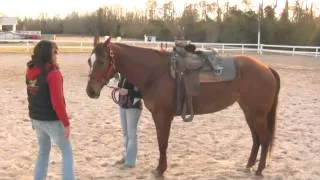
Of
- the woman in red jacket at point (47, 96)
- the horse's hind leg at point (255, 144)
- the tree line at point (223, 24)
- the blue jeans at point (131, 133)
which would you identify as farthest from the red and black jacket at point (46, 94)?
the tree line at point (223, 24)

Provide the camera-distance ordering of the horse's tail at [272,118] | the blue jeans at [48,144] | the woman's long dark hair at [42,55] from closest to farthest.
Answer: the woman's long dark hair at [42,55] < the blue jeans at [48,144] < the horse's tail at [272,118]

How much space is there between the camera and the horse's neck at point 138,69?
587 cm

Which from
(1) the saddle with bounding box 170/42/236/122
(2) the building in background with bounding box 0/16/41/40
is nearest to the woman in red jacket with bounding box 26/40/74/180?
(1) the saddle with bounding box 170/42/236/122

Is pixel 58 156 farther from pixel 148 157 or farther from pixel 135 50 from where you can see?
pixel 135 50

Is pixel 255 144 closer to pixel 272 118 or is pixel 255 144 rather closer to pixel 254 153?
pixel 254 153

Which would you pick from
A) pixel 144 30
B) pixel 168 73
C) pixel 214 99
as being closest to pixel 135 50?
pixel 168 73

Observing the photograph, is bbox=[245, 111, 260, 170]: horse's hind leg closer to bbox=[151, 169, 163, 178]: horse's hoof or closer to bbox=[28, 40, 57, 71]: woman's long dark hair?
bbox=[151, 169, 163, 178]: horse's hoof

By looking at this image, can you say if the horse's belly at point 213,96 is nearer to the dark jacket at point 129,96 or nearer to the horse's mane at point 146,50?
the horse's mane at point 146,50

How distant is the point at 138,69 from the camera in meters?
5.88

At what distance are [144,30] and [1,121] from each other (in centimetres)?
5667

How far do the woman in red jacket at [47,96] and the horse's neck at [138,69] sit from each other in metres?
1.38

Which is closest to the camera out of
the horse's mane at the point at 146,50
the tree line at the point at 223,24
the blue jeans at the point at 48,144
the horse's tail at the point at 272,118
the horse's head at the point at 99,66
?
the blue jeans at the point at 48,144

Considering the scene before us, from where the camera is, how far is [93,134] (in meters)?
8.09

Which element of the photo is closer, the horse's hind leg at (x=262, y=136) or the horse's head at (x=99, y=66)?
the horse's head at (x=99, y=66)
